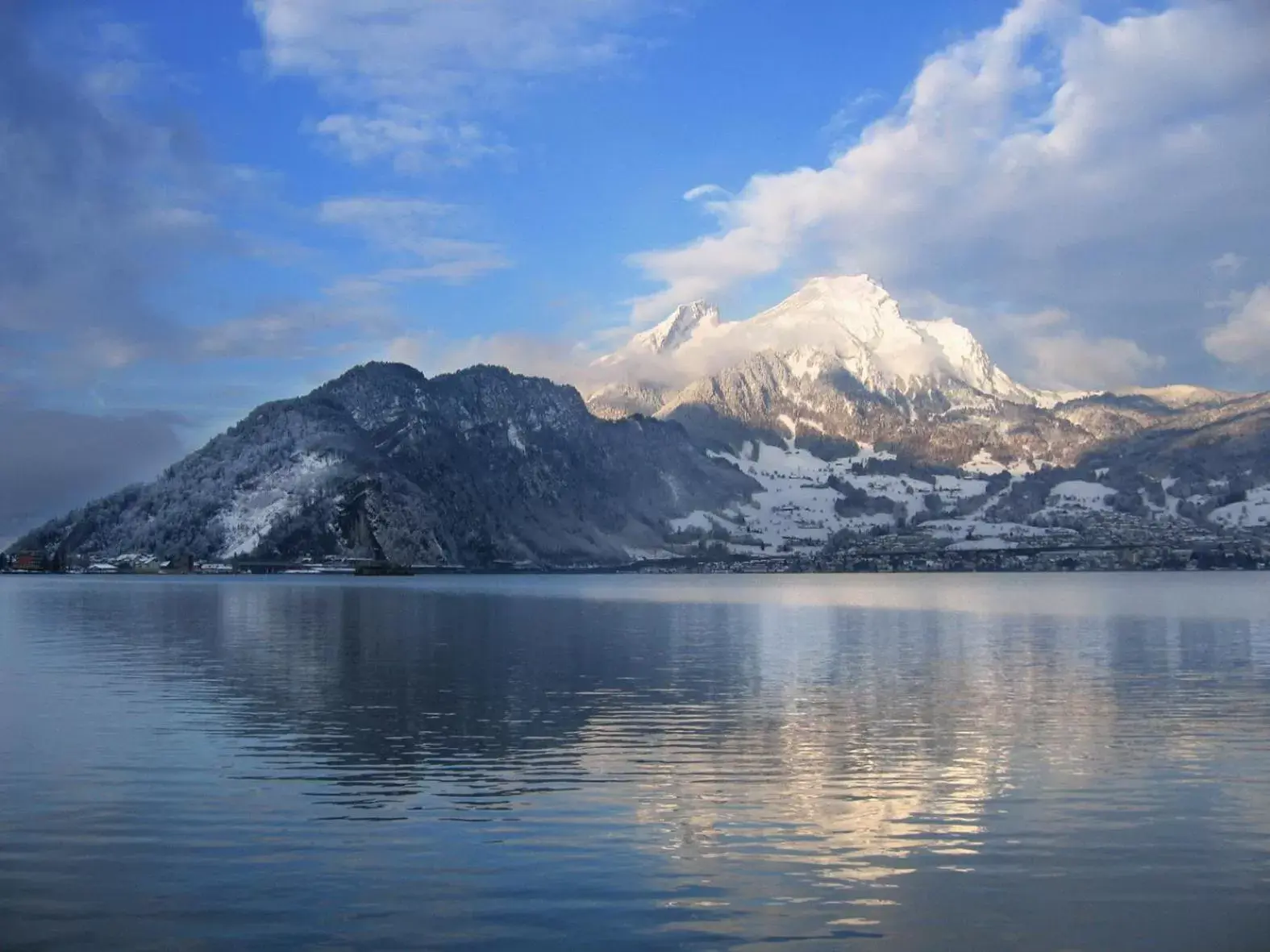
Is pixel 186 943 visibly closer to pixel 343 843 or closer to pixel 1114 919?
pixel 343 843

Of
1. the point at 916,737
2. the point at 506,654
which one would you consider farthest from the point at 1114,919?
the point at 506,654

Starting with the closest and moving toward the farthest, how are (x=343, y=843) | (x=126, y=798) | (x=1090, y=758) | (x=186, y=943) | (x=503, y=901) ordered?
(x=186, y=943) < (x=503, y=901) < (x=343, y=843) < (x=126, y=798) < (x=1090, y=758)

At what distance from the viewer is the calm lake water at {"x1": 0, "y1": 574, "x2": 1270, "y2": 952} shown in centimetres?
2714

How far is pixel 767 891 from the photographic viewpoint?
1147 inches

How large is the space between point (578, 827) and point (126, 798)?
54.1 feet

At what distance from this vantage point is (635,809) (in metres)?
38.8

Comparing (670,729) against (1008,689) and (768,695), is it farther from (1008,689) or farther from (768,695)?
(1008,689)

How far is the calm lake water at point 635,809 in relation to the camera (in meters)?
27.1

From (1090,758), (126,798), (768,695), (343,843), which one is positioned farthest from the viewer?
(768,695)

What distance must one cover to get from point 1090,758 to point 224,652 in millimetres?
76294

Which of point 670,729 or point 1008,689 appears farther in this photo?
point 1008,689

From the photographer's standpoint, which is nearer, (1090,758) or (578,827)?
(578,827)

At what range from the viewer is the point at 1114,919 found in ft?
89.8

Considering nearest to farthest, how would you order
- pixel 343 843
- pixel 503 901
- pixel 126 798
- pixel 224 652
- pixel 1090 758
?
1. pixel 503 901
2. pixel 343 843
3. pixel 126 798
4. pixel 1090 758
5. pixel 224 652
